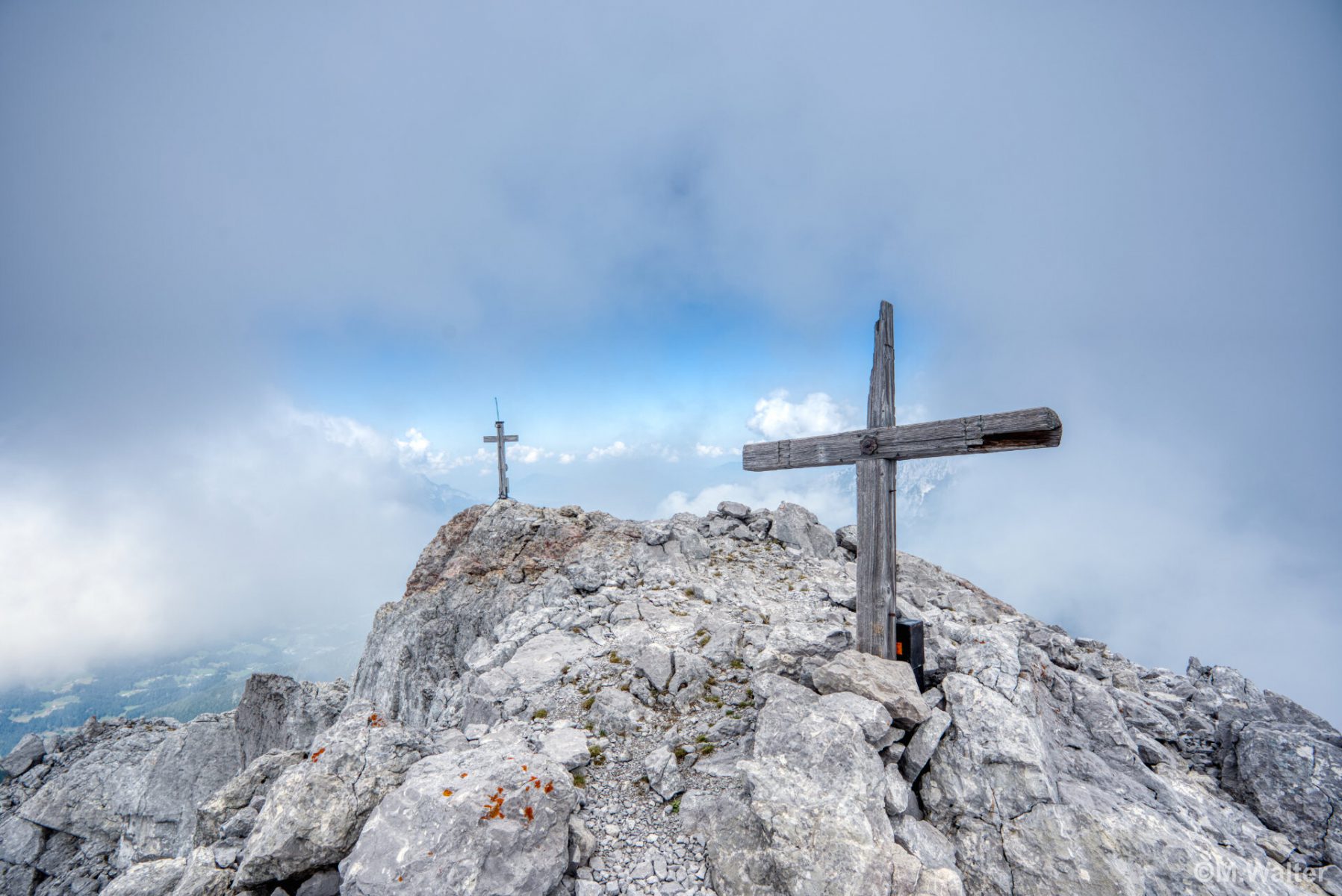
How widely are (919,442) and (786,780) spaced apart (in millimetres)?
5722

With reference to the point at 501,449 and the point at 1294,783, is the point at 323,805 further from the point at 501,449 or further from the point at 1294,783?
the point at 501,449

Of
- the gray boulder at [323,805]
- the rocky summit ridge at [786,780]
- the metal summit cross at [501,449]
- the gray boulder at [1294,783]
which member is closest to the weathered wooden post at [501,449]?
the metal summit cross at [501,449]

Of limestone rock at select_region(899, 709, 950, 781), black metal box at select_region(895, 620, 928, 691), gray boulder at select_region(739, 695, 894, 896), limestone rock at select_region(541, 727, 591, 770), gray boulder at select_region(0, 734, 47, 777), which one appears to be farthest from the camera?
gray boulder at select_region(0, 734, 47, 777)

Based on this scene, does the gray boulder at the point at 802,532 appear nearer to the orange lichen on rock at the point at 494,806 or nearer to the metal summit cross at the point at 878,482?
the metal summit cross at the point at 878,482

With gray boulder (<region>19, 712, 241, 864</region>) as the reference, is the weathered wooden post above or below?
above

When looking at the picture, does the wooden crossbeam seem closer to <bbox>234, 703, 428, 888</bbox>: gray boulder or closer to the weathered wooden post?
<bbox>234, 703, 428, 888</bbox>: gray boulder

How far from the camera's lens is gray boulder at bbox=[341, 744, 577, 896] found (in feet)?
20.2

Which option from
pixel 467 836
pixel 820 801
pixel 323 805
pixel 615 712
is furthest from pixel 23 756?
pixel 820 801

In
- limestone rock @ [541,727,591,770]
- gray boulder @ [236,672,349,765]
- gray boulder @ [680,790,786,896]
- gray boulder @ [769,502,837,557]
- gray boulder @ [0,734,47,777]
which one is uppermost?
gray boulder @ [769,502,837,557]

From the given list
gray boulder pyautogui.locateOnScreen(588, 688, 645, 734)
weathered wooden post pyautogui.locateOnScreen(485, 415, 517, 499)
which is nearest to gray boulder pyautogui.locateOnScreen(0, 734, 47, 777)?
weathered wooden post pyautogui.locateOnScreen(485, 415, 517, 499)

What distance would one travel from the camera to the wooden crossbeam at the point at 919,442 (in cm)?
751

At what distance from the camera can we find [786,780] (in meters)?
6.98

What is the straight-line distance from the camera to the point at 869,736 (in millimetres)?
7594

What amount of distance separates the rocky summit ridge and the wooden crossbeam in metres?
3.65
